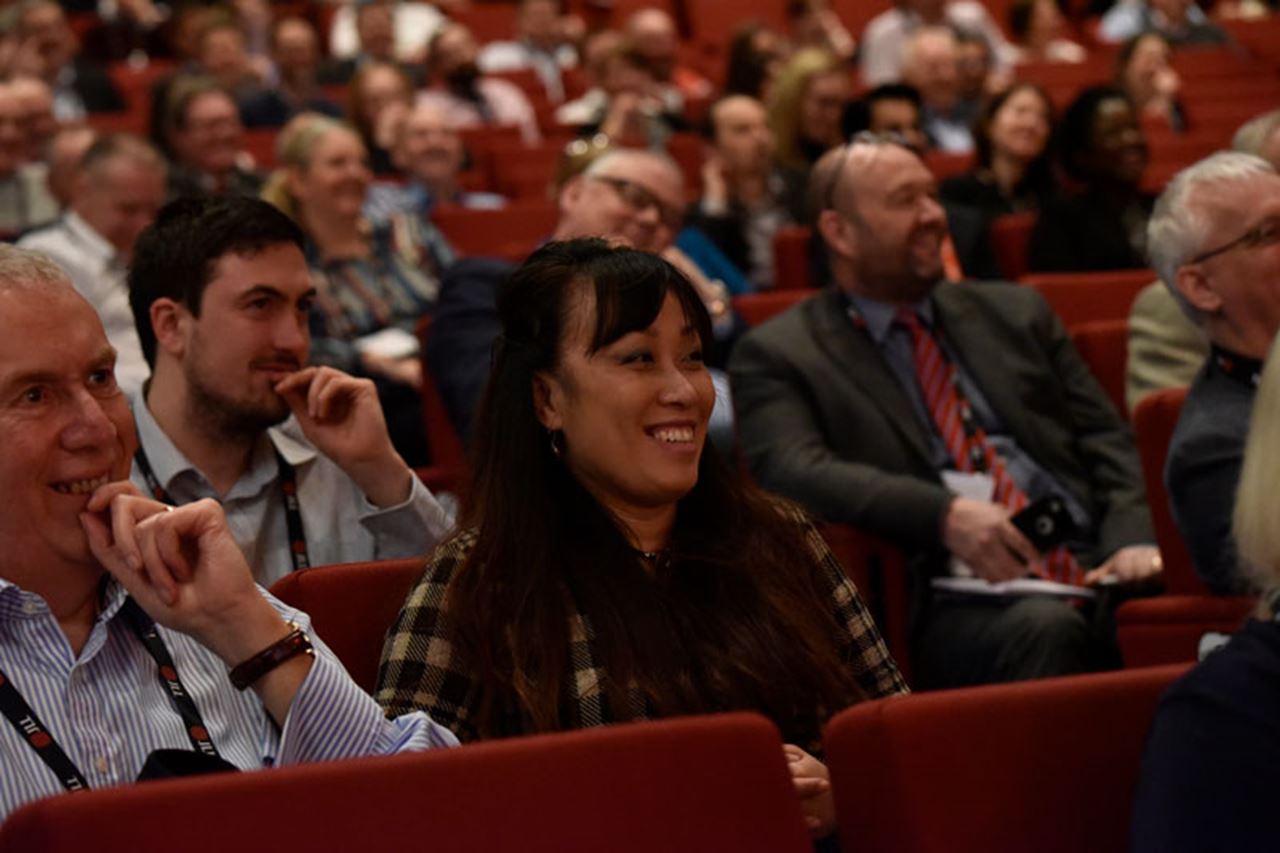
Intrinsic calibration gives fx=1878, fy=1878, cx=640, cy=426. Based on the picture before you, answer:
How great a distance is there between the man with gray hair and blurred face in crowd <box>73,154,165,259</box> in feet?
7.65

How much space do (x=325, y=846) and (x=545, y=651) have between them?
534mm

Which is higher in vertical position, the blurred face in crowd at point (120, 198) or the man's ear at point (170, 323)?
the man's ear at point (170, 323)

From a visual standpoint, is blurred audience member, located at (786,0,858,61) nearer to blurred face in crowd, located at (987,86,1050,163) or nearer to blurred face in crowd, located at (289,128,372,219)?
blurred face in crowd, located at (987,86,1050,163)

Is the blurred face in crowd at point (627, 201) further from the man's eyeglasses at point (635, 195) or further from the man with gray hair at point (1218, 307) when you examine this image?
the man with gray hair at point (1218, 307)

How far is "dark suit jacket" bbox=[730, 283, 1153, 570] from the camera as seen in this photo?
116 inches

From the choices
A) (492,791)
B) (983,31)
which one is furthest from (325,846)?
(983,31)

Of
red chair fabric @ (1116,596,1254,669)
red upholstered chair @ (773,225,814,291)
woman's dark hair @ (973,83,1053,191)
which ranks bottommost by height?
red upholstered chair @ (773,225,814,291)

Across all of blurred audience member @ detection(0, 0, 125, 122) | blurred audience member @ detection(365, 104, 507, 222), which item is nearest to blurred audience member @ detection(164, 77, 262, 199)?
blurred audience member @ detection(365, 104, 507, 222)

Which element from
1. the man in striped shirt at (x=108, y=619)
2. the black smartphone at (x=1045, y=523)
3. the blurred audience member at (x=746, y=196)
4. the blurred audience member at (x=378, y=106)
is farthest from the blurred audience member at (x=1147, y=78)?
the man in striped shirt at (x=108, y=619)

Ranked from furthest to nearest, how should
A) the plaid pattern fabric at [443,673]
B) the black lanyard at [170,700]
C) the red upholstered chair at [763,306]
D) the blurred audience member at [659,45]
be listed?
the blurred audience member at [659,45], the red upholstered chair at [763,306], the plaid pattern fabric at [443,673], the black lanyard at [170,700]

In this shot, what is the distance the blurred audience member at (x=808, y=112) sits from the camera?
5.83m

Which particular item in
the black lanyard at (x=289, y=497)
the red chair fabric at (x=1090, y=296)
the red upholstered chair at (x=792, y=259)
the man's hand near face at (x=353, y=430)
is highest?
the man's hand near face at (x=353, y=430)

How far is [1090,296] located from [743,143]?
177 cm

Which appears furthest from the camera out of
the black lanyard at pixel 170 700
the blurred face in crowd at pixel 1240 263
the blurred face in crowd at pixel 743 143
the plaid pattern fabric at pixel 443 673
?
the blurred face in crowd at pixel 743 143
